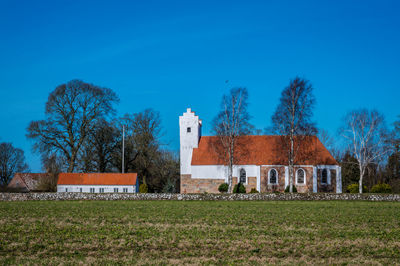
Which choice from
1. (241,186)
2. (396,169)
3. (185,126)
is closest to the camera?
(241,186)

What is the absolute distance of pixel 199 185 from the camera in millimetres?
45219

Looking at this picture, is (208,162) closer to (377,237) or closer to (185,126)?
(185,126)

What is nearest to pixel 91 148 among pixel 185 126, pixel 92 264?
pixel 185 126

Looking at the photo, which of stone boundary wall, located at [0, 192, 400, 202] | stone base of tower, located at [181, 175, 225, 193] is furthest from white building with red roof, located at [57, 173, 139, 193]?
stone boundary wall, located at [0, 192, 400, 202]

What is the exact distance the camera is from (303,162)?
140 feet

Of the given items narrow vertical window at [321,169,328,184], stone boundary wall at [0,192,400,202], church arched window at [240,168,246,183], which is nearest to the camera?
stone boundary wall at [0,192,400,202]

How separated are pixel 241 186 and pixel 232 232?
29.4m

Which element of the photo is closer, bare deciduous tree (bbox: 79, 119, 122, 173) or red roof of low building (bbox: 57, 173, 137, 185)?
red roof of low building (bbox: 57, 173, 137, 185)

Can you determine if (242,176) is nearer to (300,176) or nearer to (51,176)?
(300,176)

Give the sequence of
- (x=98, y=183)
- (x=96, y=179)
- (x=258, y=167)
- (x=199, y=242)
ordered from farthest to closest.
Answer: (x=96, y=179) < (x=98, y=183) < (x=258, y=167) < (x=199, y=242)

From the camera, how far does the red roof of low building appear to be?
46.2m

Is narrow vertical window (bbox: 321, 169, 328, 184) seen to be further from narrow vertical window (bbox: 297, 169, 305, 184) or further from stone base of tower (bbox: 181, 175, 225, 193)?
stone base of tower (bbox: 181, 175, 225, 193)

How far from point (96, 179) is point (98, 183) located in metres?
0.56

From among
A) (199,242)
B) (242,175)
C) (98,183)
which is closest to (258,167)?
(242,175)
